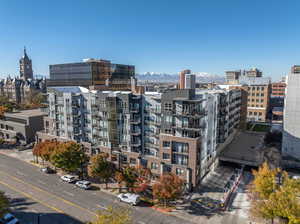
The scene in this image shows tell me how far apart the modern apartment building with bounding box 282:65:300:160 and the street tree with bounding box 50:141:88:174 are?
6655 cm

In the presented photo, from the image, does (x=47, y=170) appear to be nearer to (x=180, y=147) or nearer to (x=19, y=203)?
(x=19, y=203)

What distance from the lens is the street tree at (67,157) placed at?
176ft

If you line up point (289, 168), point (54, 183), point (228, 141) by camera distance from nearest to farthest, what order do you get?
point (54, 183), point (289, 168), point (228, 141)

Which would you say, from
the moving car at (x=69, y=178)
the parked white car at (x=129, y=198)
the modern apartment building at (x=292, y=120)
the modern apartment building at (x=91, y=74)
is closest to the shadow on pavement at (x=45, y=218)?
the parked white car at (x=129, y=198)

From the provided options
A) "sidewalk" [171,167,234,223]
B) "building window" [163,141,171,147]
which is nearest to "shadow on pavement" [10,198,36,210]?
"sidewalk" [171,167,234,223]

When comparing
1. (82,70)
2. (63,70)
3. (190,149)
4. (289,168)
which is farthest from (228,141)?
(63,70)

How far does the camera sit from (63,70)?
399 ft

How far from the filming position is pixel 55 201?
45.6 metres

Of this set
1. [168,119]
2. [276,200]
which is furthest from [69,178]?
[276,200]

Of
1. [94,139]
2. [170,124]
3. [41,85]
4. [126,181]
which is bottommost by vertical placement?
[126,181]

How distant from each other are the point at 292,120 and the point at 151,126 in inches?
1905

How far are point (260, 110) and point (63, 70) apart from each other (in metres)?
124

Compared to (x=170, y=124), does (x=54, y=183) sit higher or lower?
lower

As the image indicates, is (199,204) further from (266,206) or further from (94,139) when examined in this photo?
(94,139)
